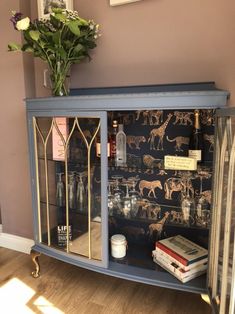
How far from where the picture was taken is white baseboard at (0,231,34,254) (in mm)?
2141

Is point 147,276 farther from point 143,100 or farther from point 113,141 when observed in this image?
point 143,100

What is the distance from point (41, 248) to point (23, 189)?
1.78 ft

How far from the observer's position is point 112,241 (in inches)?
64.1

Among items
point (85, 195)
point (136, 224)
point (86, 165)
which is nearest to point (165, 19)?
point (86, 165)

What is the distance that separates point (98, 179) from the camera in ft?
4.90

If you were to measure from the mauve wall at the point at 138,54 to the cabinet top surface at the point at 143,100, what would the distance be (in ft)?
0.19

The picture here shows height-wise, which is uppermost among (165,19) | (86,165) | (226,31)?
(165,19)

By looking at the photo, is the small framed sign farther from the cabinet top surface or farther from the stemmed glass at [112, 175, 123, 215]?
the cabinet top surface

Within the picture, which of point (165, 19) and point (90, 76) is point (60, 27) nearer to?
point (90, 76)

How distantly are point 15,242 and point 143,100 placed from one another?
Answer: 1621mm

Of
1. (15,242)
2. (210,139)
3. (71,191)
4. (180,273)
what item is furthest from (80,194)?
(15,242)

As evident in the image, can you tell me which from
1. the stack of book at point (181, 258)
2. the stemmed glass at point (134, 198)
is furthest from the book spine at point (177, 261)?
the stemmed glass at point (134, 198)

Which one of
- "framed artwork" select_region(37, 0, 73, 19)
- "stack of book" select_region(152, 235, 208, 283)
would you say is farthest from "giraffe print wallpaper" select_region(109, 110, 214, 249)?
"framed artwork" select_region(37, 0, 73, 19)

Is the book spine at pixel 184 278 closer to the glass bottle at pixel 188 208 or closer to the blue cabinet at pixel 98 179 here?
the blue cabinet at pixel 98 179
